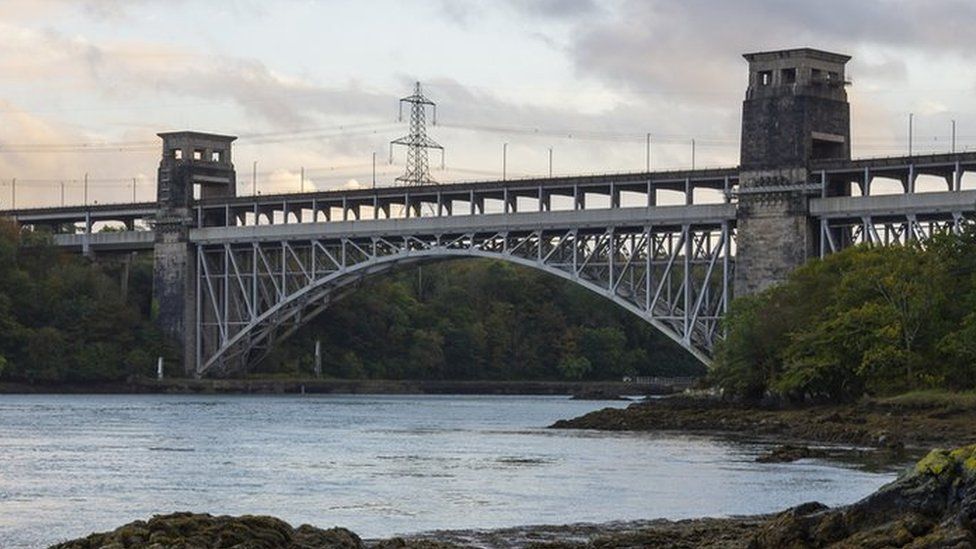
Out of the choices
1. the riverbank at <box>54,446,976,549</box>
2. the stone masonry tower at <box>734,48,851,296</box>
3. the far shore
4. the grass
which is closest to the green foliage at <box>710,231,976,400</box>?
the grass

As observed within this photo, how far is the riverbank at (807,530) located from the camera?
30922mm

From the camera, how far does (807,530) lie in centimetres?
3266

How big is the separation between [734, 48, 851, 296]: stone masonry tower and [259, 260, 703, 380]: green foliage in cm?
4998

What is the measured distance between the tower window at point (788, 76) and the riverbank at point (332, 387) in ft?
117

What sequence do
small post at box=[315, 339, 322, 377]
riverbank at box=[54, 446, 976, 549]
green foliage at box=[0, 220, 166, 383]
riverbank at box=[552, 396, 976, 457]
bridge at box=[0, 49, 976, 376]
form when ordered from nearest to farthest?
riverbank at box=[54, 446, 976, 549] < riverbank at box=[552, 396, 976, 457] < bridge at box=[0, 49, 976, 376] < green foliage at box=[0, 220, 166, 383] < small post at box=[315, 339, 322, 377]

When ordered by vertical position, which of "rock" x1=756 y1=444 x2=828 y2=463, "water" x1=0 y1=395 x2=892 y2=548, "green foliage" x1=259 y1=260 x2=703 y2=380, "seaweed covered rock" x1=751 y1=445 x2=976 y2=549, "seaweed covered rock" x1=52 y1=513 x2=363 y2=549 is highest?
"green foliage" x1=259 y1=260 x2=703 y2=380

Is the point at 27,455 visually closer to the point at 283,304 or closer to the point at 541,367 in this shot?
the point at 283,304

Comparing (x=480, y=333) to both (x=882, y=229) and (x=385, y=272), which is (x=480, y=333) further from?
(x=882, y=229)

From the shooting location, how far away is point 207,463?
6172 cm

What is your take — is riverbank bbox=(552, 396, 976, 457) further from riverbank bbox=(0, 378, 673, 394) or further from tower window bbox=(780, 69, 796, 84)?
riverbank bbox=(0, 378, 673, 394)

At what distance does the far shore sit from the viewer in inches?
5157

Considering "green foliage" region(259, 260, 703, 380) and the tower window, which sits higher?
the tower window

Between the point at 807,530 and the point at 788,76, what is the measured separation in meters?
69.8

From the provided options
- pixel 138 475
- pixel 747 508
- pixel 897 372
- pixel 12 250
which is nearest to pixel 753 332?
pixel 897 372
